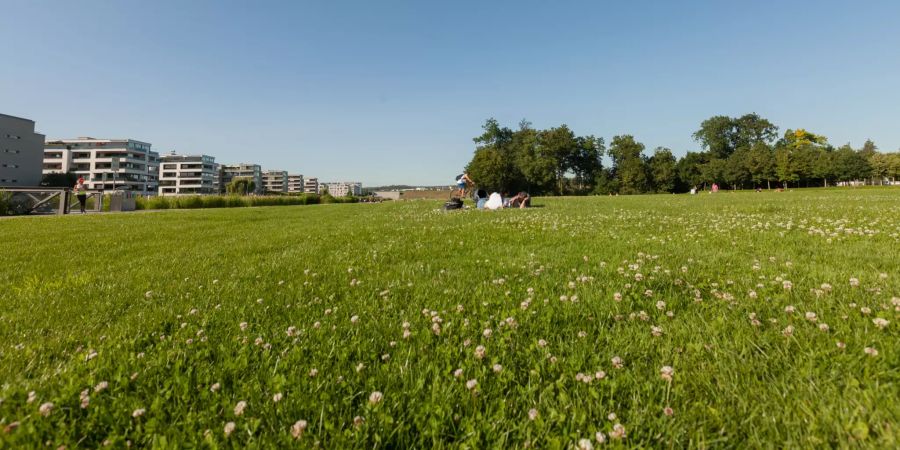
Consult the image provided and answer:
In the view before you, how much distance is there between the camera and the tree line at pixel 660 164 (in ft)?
293

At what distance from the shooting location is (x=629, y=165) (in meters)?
96.9

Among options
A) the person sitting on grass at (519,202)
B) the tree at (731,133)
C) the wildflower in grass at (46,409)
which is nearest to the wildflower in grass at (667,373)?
the wildflower in grass at (46,409)

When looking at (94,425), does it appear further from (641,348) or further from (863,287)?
(863,287)

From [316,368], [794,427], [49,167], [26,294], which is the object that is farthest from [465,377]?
[49,167]

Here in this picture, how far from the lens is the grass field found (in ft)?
6.51

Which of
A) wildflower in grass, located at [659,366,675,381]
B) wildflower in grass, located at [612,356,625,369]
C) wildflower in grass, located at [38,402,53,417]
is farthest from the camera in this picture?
wildflower in grass, located at [612,356,625,369]

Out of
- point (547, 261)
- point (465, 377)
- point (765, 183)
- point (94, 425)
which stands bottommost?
point (94, 425)

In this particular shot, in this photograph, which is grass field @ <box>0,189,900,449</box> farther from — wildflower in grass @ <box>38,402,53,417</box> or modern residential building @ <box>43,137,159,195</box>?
modern residential building @ <box>43,137,159,195</box>

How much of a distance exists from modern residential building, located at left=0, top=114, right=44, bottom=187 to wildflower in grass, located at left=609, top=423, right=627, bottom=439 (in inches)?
5532

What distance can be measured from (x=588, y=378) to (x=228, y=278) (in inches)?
208

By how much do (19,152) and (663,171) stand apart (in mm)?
165540

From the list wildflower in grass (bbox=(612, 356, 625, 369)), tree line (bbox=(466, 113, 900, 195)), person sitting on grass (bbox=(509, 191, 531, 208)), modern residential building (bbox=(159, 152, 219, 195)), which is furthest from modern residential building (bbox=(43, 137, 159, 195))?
wildflower in grass (bbox=(612, 356, 625, 369))

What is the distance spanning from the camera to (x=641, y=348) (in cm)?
280

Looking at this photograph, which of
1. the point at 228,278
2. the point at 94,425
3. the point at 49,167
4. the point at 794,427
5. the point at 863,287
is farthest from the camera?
the point at 49,167
